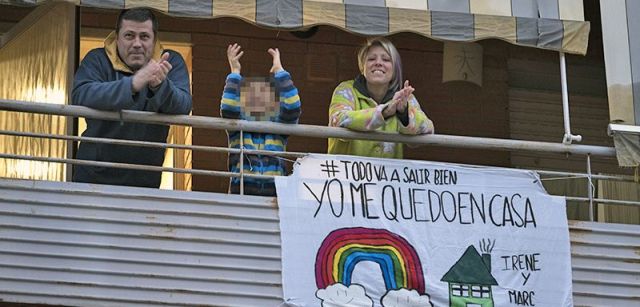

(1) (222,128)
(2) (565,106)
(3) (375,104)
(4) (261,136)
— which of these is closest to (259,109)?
(4) (261,136)

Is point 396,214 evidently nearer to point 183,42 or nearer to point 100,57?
point 100,57

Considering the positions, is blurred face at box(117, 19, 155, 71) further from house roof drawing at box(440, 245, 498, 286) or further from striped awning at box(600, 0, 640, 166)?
striped awning at box(600, 0, 640, 166)

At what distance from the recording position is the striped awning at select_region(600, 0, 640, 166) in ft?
38.8

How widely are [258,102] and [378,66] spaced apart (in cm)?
91

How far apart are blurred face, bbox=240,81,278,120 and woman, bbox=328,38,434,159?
461mm

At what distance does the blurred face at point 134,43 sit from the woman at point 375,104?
4.68 feet

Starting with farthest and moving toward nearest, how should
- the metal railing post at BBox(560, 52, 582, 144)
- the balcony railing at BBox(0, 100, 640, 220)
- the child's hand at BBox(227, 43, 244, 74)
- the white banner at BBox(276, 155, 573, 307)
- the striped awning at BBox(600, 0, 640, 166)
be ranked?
1. the striped awning at BBox(600, 0, 640, 166)
2. the metal railing post at BBox(560, 52, 582, 144)
3. the child's hand at BBox(227, 43, 244, 74)
4. the white banner at BBox(276, 155, 573, 307)
5. the balcony railing at BBox(0, 100, 640, 220)

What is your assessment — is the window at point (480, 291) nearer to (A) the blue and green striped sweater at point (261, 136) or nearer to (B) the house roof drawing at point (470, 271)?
(B) the house roof drawing at point (470, 271)

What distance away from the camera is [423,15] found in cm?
1172

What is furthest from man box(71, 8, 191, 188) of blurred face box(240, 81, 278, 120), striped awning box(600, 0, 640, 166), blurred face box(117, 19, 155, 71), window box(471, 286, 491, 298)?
striped awning box(600, 0, 640, 166)

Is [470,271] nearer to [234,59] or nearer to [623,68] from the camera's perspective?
[623,68]

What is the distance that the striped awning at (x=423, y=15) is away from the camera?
11.4 meters

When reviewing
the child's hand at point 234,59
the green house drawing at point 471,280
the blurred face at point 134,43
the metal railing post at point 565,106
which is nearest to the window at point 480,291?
the green house drawing at point 471,280

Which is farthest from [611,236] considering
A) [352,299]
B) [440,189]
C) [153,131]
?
[153,131]
